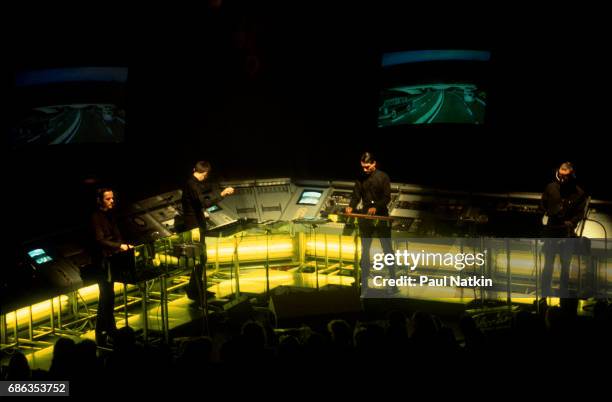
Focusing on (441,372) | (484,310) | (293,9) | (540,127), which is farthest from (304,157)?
(441,372)

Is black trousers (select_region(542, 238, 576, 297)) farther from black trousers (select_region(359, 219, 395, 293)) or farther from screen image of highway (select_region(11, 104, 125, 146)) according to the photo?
screen image of highway (select_region(11, 104, 125, 146))

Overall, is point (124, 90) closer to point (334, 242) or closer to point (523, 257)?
point (334, 242)

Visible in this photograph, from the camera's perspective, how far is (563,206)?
657 centimetres

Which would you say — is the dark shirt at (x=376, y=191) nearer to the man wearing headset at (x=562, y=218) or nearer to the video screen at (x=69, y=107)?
the man wearing headset at (x=562, y=218)

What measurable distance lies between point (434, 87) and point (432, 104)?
272 millimetres

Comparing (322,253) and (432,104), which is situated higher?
(432,104)

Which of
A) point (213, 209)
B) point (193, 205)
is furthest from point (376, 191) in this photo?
point (213, 209)

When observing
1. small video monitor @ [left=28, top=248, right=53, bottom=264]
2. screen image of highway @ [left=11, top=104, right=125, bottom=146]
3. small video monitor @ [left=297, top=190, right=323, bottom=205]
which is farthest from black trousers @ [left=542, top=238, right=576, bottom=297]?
screen image of highway @ [left=11, top=104, right=125, bottom=146]

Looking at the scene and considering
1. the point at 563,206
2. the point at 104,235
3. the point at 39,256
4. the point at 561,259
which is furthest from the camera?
the point at 561,259

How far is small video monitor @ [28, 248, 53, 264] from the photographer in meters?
6.09

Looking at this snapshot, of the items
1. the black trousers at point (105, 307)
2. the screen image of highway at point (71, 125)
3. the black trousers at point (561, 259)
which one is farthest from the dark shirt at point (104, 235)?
the black trousers at point (561, 259)

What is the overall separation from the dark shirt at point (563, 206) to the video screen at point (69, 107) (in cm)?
582

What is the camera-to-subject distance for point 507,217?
599 cm

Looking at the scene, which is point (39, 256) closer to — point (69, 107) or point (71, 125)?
point (71, 125)
